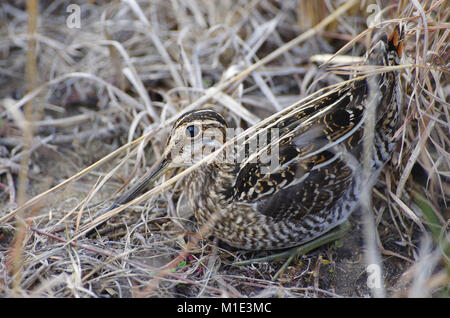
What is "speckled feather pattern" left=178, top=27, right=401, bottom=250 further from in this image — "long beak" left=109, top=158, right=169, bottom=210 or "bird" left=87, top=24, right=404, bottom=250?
"long beak" left=109, top=158, right=169, bottom=210

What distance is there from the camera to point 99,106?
3.70 meters

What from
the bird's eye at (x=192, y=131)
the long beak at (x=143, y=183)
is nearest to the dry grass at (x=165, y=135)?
the long beak at (x=143, y=183)

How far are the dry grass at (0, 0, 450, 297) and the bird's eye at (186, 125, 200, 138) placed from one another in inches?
11.7

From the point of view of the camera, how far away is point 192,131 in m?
2.63

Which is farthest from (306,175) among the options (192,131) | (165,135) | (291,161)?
(165,135)

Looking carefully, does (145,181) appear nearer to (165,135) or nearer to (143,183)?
(143,183)

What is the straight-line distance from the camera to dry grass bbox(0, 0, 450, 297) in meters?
2.48

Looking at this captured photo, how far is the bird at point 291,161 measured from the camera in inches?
100

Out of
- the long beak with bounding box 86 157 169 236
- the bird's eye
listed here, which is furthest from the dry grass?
the bird's eye

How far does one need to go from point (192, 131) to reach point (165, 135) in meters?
0.57

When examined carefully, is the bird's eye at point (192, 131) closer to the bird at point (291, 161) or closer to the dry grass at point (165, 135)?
the bird at point (291, 161)

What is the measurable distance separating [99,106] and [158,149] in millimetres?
799

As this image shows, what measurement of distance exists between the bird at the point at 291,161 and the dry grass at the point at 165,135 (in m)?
0.14
